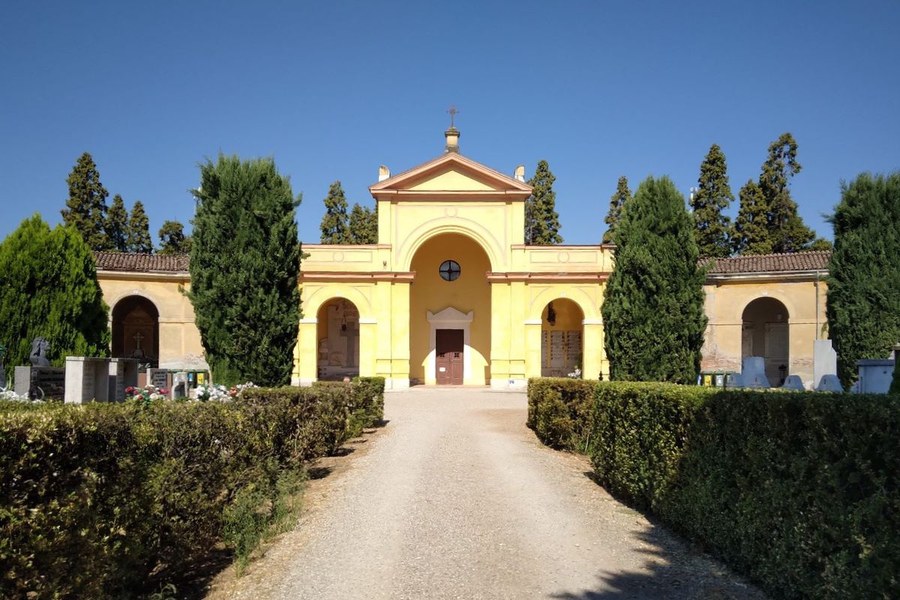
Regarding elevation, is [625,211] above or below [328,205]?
below

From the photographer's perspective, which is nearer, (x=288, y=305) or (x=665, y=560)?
(x=665, y=560)

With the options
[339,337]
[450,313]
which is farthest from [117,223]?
[450,313]

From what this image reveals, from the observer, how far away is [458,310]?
31.8m

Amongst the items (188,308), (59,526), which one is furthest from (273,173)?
(188,308)

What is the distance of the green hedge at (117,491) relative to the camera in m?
4.09

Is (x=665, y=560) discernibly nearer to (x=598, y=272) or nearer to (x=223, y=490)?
(x=223, y=490)

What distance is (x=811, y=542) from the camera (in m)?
4.79

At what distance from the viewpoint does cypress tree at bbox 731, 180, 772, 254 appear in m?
38.2

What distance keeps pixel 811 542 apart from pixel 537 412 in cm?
1038

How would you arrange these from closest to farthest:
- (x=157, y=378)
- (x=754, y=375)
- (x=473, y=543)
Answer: (x=473, y=543)
(x=754, y=375)
(x=157, y=378)

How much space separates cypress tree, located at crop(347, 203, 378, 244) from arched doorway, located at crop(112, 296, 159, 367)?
1527 cm

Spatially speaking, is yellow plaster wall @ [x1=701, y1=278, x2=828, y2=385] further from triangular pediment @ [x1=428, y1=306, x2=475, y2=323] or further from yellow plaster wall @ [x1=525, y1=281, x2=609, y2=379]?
triangular pediment @ [x1=428, y1=306, x2=475, y2=323]

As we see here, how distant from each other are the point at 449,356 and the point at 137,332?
16.9m

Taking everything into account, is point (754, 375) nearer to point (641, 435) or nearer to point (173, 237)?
point (641, 435)
